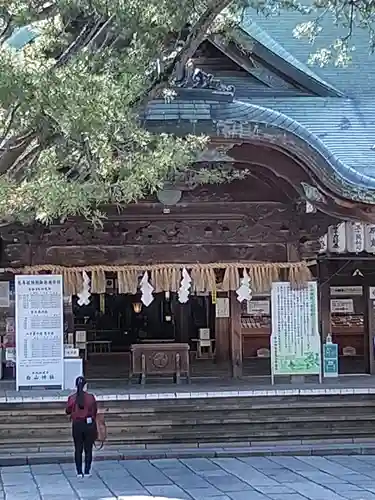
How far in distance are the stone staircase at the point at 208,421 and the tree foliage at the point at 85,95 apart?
211 inches

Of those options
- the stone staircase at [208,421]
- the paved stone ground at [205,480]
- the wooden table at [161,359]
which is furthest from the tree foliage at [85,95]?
the wooden table at [161,359]

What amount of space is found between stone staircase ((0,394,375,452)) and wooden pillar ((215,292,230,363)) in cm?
345

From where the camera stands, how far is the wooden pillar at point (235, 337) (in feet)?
45.9

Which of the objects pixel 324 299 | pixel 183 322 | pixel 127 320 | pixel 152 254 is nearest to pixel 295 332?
pixel 324 299

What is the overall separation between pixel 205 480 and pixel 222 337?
6.11 metres

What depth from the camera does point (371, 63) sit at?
16562mm

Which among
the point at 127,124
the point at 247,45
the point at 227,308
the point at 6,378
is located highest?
the point at 247,45

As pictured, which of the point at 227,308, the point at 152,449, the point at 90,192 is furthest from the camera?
the point at 227,308

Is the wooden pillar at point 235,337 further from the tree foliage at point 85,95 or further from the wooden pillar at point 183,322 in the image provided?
the tree foliage at point 85,95

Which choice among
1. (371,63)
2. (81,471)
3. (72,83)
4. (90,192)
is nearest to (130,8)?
(72,83)

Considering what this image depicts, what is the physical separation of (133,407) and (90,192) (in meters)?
6.01

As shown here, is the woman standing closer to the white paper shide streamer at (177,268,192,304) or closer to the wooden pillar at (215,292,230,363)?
the white paper shide streamer at (177,268,192,304)

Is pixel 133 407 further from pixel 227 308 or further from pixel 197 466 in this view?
pixel 227 308

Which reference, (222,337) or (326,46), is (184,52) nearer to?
(222,337)
